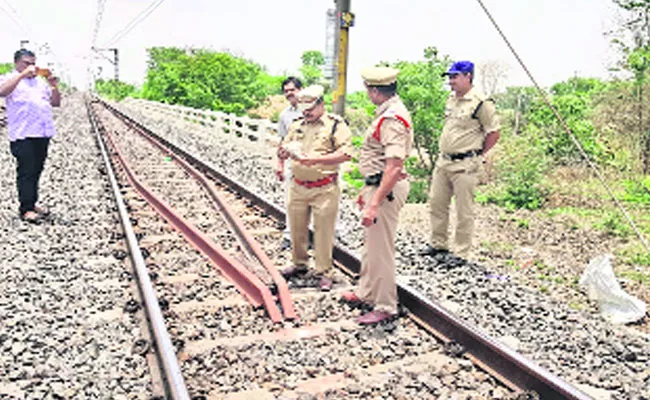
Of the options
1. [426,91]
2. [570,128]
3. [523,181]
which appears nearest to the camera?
[523,181]

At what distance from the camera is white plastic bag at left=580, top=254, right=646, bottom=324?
493 centimetres

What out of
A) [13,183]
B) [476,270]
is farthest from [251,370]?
[13,183]

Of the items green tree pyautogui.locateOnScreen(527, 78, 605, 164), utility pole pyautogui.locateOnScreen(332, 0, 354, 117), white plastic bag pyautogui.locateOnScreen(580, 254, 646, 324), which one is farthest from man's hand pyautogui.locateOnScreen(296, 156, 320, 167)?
green tree pyautogui.locateOnScreen(527, 78, 605, 164)

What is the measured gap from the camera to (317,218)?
4766 mm

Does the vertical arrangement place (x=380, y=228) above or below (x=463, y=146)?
below

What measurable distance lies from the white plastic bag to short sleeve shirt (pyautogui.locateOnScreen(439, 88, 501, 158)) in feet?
5.52

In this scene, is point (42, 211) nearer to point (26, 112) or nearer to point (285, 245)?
point (26, 112)

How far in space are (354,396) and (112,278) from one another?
110 inches

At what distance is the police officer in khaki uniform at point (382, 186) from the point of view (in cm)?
387

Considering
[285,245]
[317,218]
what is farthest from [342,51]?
[317,218]

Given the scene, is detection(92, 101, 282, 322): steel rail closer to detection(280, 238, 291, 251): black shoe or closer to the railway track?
the railway track

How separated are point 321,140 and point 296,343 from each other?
1.66 metres

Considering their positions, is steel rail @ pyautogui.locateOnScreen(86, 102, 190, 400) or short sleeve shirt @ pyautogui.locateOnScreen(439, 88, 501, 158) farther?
short sleeve shirt @ pyautogui.locateOnScreen(439, 88, 501, 158)

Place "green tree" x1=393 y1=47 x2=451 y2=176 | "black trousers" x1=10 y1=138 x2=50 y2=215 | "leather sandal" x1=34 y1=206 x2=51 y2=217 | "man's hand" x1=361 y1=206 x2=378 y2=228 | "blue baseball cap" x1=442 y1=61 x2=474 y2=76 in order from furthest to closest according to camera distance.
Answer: "green tree" x1=393 y1=47 x2=451 y2=176 < "leather sandal" x1=34 y1=206 x2=51 y2=217 < "black trousers" x1=10 y1=138 x2=50 y2=215 < "blue baseball cap" x1=442 y1=61 x2=474 y2=76 < "man's hand" x1=361 y1=206 x2=378 y2=228
